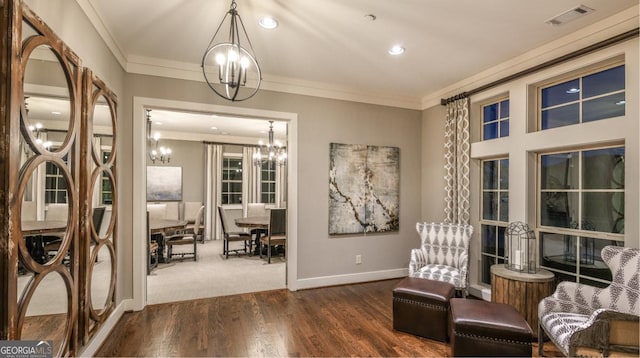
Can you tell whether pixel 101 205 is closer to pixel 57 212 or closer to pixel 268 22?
pixel 57 212

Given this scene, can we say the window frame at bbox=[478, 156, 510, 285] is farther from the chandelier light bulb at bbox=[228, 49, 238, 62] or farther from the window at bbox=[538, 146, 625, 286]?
the chandelier light bulb at bbox=[228, 49, 238, 62]

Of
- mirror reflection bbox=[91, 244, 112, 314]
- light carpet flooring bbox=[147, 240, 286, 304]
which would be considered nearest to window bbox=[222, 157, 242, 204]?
light carpet flooring bbox=[147, 240, 286, 304]

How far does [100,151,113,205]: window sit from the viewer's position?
2.68 meters

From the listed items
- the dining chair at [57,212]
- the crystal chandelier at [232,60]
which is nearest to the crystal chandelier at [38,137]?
the dining chair at [57,212]

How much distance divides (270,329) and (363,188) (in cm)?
234

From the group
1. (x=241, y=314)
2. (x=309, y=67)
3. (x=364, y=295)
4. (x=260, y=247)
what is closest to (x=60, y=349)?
(x=241, y=314)

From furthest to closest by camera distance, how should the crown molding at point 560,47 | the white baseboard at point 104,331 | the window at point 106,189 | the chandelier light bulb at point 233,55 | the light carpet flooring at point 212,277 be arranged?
the light carpet flooring at point 212,277 → the window at point 106,189 → the crown molding at point 560,47 → the white baseboard at point 104,331 → the chandelier light bulb at point 233,55

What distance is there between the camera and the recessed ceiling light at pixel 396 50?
312cm

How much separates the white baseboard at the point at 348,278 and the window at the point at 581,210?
6.43 ft

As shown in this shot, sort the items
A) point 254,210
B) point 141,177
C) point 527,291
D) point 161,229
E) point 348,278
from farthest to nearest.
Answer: point 254,210 < point 161,229 < point 348,278 < point 141,177 < point 527,291

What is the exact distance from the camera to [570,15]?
2502 mm

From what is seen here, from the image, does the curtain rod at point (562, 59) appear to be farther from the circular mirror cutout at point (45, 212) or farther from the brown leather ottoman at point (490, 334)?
the circular mirror cutout at point (45, 212)

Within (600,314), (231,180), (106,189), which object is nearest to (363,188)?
(600,314)

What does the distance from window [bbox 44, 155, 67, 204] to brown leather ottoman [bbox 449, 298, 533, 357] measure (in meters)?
2.98
